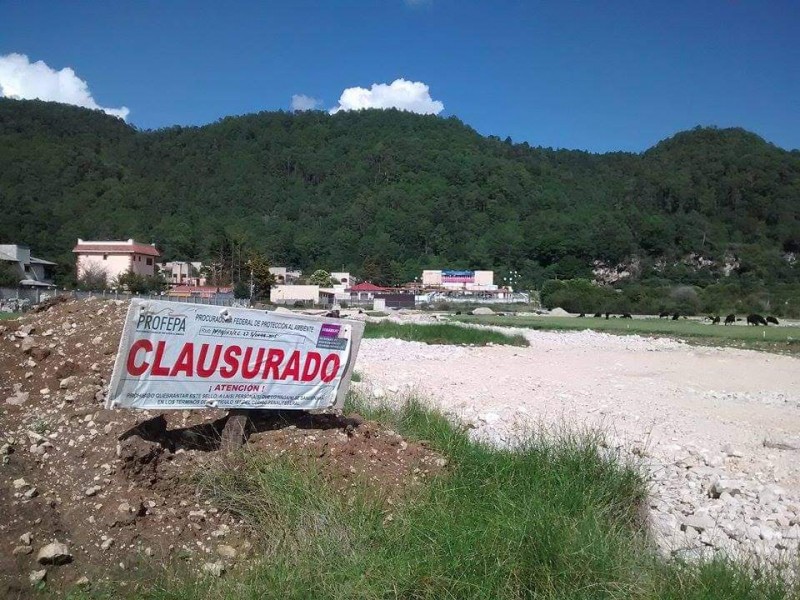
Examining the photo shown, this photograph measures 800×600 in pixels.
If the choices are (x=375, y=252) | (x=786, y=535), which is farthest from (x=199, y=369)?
(x=375, y=252)

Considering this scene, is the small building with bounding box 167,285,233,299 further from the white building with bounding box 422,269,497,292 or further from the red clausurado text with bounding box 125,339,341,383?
the white building with bounding box 422,269,497,292

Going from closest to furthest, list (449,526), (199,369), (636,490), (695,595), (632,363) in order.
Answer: (695,595) → (449,526) → (199,369) → (636,490) → (632,363)

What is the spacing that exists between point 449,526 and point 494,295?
4168 inches

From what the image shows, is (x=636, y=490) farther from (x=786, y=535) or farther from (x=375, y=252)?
(x=375, y=252)

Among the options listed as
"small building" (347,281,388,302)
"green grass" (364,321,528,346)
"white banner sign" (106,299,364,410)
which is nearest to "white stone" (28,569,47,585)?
"white banner sign" (106,299,364,410)

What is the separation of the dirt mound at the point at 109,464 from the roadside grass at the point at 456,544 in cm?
26

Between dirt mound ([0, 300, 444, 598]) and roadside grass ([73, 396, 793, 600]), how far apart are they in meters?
0.26

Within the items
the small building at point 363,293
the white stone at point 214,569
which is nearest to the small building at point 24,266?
the small building at point 363,293

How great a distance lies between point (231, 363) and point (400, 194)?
152746mm

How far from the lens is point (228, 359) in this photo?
5.45 meters

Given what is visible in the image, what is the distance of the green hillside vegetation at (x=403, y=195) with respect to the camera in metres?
124

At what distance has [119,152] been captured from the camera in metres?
154

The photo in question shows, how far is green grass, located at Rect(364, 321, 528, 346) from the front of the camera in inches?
1233

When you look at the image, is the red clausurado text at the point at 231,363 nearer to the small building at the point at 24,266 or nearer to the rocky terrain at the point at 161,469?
the rocky terrain at the point at 161,469
